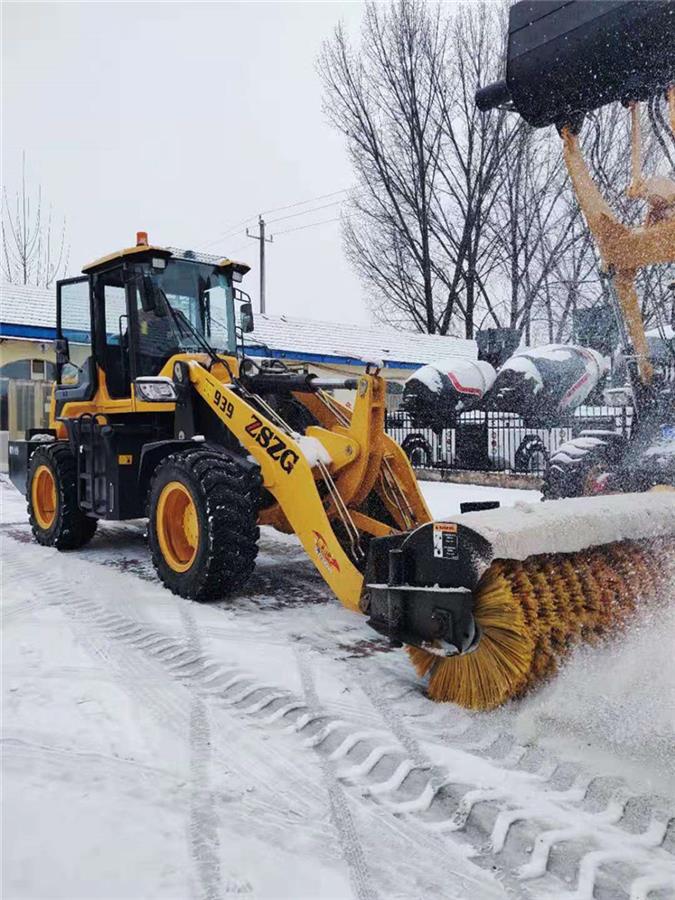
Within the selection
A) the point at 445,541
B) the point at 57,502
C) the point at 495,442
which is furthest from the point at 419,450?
the point at 445,541

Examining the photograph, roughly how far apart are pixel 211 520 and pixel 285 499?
0.48 m

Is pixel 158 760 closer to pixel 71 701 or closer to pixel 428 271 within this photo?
pixel 71 701

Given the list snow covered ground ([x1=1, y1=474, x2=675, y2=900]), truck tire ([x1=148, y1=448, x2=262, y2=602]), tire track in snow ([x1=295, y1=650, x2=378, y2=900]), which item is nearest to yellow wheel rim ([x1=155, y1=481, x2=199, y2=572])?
truck tire ([x1=148, y1=448, x2=262, y2=602])

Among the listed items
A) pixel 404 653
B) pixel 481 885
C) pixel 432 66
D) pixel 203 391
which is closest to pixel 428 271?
pixel 432 66

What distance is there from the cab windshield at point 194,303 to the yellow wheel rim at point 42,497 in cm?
220

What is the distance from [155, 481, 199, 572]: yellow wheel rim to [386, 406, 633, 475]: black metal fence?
822cm

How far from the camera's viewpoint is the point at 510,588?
304cm

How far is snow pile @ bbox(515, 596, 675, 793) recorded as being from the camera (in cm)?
276

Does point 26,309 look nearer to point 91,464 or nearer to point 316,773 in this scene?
point 91,464

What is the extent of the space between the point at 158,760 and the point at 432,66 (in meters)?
25.1

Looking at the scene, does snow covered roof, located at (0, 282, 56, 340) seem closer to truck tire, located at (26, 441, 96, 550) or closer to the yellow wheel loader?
the yellow wheel loader

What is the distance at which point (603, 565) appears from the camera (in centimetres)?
344

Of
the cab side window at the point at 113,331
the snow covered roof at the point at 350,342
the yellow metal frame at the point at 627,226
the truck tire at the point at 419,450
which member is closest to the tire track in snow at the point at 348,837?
the yellow metal frame at the point at 627,226

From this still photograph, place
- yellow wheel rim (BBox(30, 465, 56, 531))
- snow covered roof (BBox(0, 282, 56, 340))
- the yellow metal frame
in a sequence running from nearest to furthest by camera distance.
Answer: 1. the yellow metal frame
2. yellow wheel rim (BBox(30, 465, 56, 531))
3. snow covered roof (BBox(0, 282, 56, 340))
